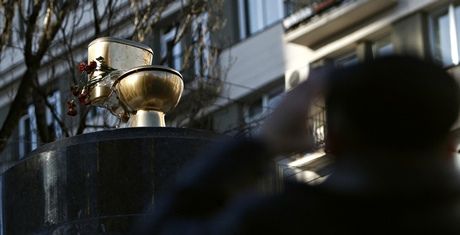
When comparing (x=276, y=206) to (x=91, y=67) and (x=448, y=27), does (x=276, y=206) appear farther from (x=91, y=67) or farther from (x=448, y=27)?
(x=448, y=27)

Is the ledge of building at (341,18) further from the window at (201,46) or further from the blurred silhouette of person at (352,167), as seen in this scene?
the blurred silhouette of person at (352,167)

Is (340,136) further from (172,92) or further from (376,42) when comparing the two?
(376,42)

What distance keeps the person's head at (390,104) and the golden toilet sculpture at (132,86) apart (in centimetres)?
537

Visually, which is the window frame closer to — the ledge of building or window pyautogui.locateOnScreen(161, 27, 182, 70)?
the ledge of building

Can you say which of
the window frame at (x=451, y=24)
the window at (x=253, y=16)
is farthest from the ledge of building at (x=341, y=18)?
the window at (x=253, y=16)

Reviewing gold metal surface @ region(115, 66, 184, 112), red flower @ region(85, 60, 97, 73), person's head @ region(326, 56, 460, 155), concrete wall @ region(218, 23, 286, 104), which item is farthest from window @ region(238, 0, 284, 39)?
person's head @ region(326, 56, 460, 155)

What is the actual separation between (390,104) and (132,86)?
18.0ft

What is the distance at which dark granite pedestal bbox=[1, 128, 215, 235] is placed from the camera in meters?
7.09

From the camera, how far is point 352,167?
8.11 feet

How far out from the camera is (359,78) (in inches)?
98.9

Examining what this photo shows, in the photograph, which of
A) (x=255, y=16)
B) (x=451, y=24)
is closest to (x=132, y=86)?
(x=451, y=24)

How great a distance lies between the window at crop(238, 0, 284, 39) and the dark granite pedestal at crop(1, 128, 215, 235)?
61.9 feet

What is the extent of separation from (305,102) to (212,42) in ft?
72.9

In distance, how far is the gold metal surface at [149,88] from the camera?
7859 millimetres
